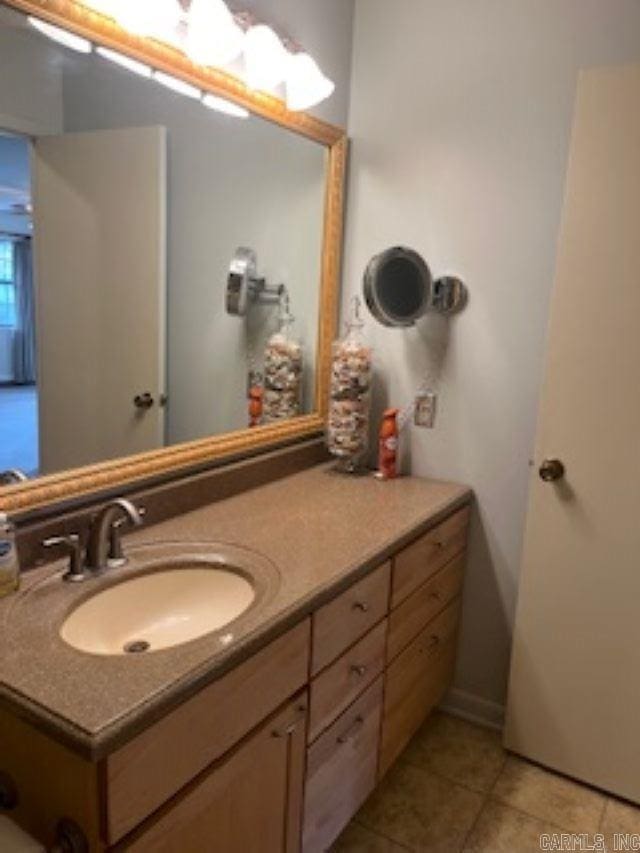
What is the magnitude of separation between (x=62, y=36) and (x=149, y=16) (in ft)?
0.66

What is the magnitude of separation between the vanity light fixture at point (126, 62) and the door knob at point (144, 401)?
2.36ft

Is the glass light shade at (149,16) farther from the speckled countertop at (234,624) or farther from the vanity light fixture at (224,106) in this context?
the speckled countertop at (234,624)

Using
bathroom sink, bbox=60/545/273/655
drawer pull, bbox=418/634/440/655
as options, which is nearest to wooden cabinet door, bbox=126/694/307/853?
bathroom sink, bbox=60/545/273/655

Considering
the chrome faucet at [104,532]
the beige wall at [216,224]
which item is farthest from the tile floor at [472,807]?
the beige wall at [216,224]

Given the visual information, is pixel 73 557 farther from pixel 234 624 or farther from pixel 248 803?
pixel 248 803

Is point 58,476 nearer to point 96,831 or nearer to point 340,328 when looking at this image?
point 96,831

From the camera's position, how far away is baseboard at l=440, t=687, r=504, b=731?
78.6 inches

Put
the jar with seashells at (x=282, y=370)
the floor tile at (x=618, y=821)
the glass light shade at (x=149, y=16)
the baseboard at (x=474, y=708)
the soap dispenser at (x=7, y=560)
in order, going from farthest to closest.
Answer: the baseboard at (x=474, y=708), the jar with seashells at (x=282, y=370), the floor tile at (x=618, y=821), the glass light shade at (x=149, y=16), the soap dispenser at (x=7, y=560)

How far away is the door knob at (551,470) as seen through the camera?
1.65 metres

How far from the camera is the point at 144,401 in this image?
1.50 metres

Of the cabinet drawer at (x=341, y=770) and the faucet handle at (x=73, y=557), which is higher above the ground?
the faucet handle at (x=73, y=557)

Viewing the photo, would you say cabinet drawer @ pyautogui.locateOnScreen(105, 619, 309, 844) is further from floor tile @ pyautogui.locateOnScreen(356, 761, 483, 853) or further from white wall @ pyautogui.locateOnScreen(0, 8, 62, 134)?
white wall @ pyautogui.locateOnScreen(0, 8, 62, 134)

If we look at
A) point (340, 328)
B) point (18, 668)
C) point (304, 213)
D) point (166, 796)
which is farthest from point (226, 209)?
point (166, 796)

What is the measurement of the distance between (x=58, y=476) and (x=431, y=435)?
1.15m
